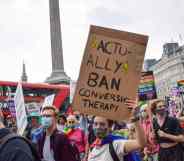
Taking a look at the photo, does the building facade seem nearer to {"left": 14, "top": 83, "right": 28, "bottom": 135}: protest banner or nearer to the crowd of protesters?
{"left": 14, "top": 83, "right": 28, "bottom": 135}: protest banner

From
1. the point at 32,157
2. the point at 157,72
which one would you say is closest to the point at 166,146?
the point at 32,157

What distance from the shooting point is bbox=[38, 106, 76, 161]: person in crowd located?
5824mm

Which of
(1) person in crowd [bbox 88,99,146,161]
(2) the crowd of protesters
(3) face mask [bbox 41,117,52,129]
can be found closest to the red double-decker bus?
(2) the crowd of protesters

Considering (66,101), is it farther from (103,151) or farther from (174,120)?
(103,151)

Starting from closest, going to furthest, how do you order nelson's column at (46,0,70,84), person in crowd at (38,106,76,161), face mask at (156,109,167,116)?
1. person in crowd at (38,106,76,161)
2. face mask at (156,109,167,116)
3. nelson's column at (46,0,70,84)

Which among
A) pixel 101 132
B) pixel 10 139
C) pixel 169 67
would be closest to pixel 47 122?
pixel 101 132

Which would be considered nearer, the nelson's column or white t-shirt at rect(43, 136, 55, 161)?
white t-shirt at rect(43, 136, 55, 161)

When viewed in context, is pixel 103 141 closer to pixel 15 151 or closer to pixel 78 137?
pixel 15 151

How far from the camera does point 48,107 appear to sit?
20.7ft

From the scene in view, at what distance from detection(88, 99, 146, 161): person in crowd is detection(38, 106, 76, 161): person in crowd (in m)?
1.02

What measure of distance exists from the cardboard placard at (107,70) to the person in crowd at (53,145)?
1.10 meters

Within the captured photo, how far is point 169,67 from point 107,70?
427 feet

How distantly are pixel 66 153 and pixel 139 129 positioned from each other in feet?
4.82

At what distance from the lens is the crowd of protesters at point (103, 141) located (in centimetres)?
273
